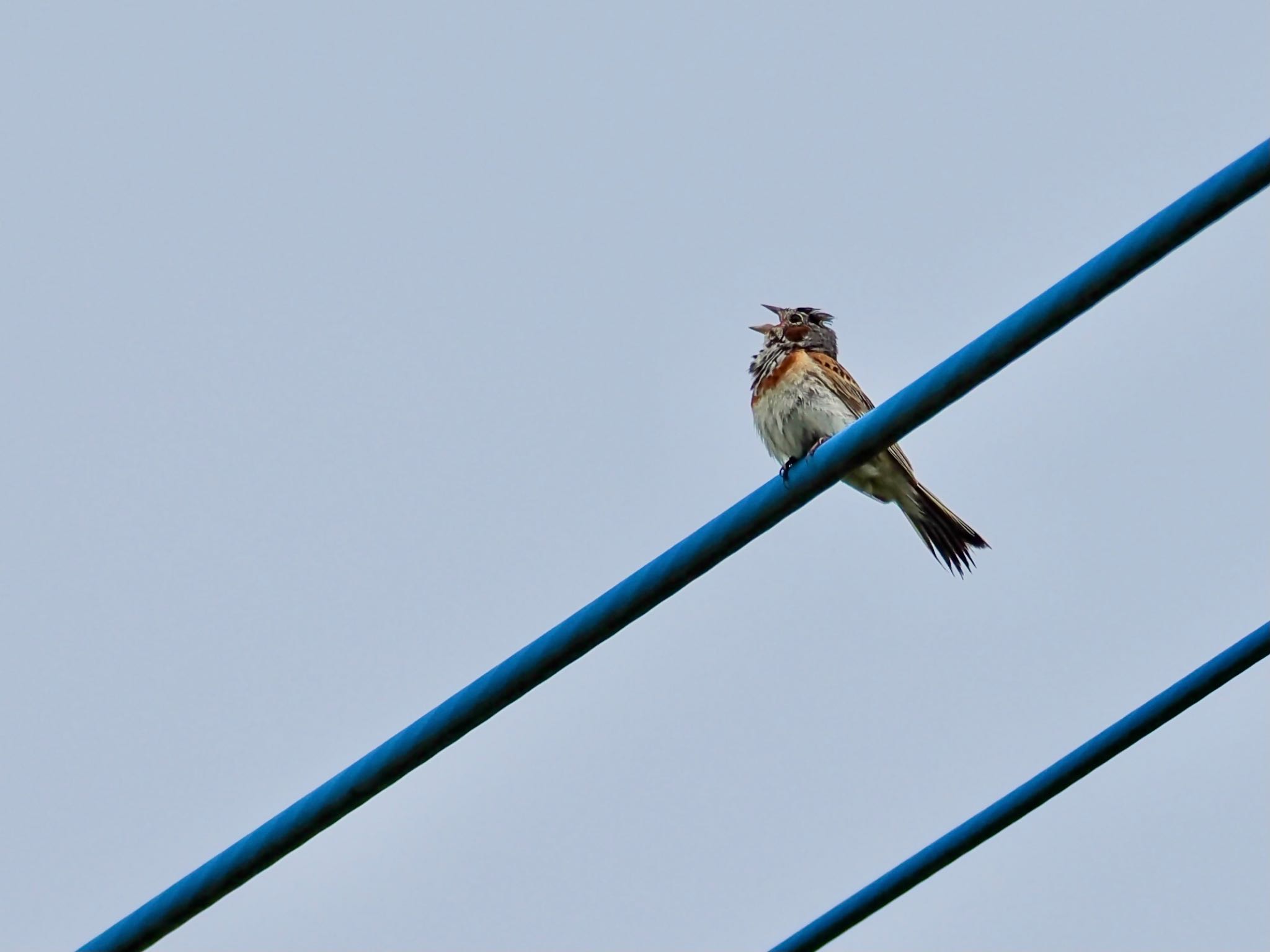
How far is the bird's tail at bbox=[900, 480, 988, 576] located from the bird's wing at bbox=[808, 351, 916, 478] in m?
0.15

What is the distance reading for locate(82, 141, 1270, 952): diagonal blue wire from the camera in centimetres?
480

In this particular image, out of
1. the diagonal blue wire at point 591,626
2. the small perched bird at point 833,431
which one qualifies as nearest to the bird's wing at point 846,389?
the small perched bird at point 833,431

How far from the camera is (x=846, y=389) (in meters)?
9.59

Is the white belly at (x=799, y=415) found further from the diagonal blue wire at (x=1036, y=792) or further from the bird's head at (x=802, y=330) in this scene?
the diagonal blue wire at (x=1036, y=792)

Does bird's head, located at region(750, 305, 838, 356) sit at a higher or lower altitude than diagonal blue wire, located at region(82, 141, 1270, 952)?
higher

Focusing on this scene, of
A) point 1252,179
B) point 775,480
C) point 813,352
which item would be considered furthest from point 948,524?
point 1252,179

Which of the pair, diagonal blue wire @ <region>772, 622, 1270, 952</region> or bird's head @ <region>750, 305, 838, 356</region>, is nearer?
diagonal blue wire @ <region>772, 622, 1270, 952</region>

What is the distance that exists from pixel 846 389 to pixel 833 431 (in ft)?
1.70

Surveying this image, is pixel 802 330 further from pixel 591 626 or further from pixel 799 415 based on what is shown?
pixel 591 626

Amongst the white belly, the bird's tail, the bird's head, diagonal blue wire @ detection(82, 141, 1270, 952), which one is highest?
→ the bird's head

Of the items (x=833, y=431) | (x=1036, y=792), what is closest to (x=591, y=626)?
(x=1036, y=792)

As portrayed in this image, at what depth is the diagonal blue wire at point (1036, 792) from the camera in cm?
503

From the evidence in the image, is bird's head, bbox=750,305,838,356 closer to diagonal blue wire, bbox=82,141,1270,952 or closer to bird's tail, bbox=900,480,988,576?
bird's tail, bbox=900,480,988,576

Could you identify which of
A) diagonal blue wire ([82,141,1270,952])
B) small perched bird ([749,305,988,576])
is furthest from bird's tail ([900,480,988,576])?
diagonal blue wire ([82,141,1270,952])
